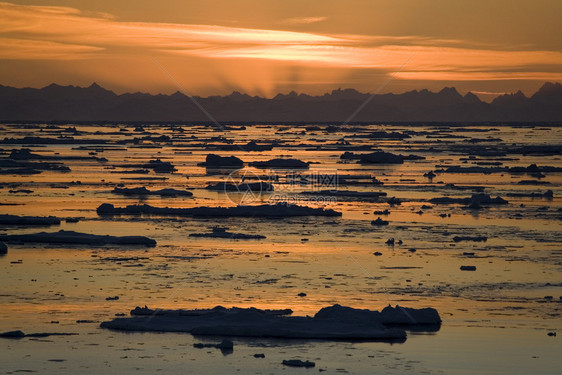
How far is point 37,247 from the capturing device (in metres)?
19.6

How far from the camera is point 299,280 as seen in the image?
1589cm

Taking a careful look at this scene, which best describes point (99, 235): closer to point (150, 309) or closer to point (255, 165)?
point (150, 309)

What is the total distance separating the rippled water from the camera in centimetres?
1119

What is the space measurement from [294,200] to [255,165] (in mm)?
19073

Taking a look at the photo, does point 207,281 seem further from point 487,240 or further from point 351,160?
point 351,160

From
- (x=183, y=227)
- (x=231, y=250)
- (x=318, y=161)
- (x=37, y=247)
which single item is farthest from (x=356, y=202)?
(x=318, y=161)

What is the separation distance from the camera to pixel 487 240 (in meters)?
20.8

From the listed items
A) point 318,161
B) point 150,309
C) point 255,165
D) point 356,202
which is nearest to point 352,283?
point 150,309

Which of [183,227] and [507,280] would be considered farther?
[183,227]

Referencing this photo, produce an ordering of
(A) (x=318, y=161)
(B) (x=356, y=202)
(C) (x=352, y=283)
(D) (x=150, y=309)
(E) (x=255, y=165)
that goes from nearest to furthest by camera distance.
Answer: (D) (x=150, y=309)
(C) (x=352, y=283)
(B) (x=356, y=202)
(E) (x=255, y=165)
(A) (x=318, y=161)

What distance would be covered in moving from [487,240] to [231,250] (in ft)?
20.2

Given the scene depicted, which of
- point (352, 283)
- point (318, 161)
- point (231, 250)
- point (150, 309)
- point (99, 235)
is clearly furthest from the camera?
point (318, 161)

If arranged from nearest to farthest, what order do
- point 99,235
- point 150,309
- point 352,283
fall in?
point 150,309, point 352,283, point 99,235

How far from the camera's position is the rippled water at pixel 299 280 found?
1119cm
